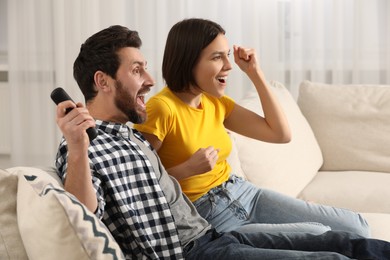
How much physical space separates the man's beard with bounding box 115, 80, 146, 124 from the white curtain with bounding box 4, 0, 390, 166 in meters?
2.61

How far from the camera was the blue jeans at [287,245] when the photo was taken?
6.05ft

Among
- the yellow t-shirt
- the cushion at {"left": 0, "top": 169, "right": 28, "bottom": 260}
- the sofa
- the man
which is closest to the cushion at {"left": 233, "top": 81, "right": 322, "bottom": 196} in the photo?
the sofa

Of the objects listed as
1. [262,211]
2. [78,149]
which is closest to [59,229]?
[78,149]

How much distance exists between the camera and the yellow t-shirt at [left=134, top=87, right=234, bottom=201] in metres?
2.28

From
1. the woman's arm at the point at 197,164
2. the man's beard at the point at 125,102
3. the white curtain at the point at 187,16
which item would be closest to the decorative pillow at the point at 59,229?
the man's beard at the point at 125,102

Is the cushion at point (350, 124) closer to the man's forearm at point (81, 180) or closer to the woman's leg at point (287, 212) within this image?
the woman's leg at point (287, 212)

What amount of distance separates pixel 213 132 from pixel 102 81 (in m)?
0.50

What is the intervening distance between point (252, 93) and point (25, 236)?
2310mm

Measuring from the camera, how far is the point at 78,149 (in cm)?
162

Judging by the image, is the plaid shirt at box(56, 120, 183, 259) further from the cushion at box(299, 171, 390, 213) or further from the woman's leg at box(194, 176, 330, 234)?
the cushion at box(299, 171, 390, 213)

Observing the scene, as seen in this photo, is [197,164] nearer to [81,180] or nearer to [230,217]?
[230,217]

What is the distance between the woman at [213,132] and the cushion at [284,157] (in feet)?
1.64

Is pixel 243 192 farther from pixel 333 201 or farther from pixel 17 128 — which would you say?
pixel 17 128

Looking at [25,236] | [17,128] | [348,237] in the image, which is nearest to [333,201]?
[348,237]
